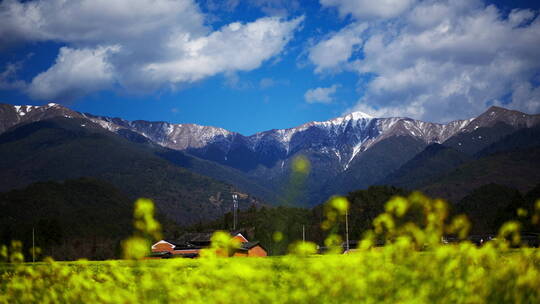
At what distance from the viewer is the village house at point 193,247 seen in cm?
7125

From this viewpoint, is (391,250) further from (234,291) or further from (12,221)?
(12,221)

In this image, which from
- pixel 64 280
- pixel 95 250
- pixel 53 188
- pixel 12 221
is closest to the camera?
pixel 64 280

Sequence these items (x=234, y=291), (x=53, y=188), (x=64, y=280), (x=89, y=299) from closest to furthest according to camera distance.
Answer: (x=234, y=291) < (x=89, y=299) < (x=64, y=280) < (x=53, y=188)

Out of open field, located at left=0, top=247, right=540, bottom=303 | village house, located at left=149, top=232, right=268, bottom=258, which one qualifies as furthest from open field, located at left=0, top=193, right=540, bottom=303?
village house, located at left=149, top=232, right=268, bottom=258

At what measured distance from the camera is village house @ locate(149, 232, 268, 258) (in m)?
71.2

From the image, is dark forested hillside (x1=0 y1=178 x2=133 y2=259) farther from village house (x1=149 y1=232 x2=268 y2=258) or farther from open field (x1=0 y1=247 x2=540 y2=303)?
open field (x1=0 y1=247 x2=540 y2=303)

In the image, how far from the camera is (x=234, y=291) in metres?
10.5

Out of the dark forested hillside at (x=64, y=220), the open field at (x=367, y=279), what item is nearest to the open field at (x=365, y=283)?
the open field at (x=367, y=279)

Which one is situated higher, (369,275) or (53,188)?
(53,188)

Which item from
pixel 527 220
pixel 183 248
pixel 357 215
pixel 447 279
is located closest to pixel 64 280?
pixel 447 279

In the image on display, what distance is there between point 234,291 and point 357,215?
128087mm

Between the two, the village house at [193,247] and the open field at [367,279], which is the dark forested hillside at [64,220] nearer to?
the village house at [193,247]

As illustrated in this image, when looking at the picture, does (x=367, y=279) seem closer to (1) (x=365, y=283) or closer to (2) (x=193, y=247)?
(1) (x=365, y=283)

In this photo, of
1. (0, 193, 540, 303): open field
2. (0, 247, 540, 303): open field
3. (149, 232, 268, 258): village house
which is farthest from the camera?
(149, 232, 268, 258): village house
